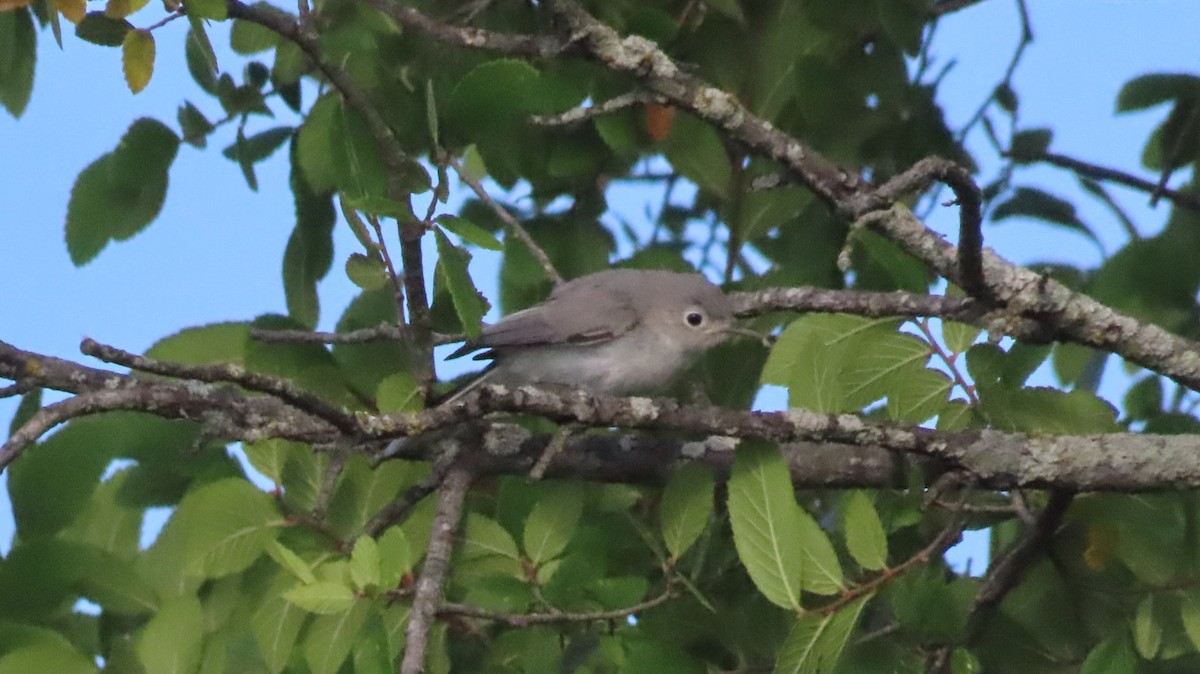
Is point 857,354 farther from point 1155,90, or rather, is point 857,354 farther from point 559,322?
point 1155,90

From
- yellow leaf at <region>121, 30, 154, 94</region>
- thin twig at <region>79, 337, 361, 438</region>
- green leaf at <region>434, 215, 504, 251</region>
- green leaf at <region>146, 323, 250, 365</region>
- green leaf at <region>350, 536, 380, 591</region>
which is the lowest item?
green leaf at <region>350, 536, 380, 591</region>

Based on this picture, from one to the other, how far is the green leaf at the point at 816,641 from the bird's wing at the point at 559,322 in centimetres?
97

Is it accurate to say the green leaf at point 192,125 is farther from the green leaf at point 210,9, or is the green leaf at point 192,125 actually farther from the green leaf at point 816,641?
the green leaf at point 816,641

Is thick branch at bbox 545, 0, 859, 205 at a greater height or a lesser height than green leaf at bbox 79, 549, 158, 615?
greater

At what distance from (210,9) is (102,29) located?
6.8 inches

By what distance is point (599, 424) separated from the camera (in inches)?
64.3

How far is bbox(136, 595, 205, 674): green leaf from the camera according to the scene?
1.76 metres

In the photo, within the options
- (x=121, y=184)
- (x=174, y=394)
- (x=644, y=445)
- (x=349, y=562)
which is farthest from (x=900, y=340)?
(x=121, y=184)

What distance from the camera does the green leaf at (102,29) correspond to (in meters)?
1.64

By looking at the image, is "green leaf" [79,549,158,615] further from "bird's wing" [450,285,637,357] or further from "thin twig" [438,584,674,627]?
"bird's wing" [450,285,637,357]

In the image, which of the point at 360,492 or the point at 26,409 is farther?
the point at 26,409

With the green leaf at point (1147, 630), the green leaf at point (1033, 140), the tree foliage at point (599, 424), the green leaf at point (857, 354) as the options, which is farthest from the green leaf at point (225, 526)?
the green leaf at point (1033, 140)

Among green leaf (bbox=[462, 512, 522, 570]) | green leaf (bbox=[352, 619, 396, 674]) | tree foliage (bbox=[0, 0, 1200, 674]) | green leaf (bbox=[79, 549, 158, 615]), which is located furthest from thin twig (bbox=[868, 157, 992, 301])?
green leaf (bbox=[79, 549, 158, 615])

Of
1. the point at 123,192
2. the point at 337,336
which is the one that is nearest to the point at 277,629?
the point at 337,336
